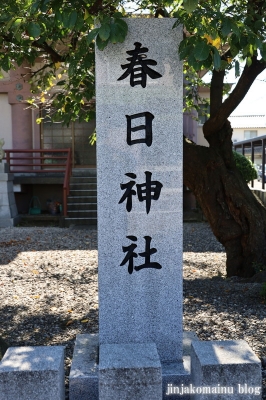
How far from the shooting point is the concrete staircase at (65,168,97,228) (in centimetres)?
1291

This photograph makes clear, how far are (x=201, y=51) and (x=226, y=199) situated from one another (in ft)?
12.2

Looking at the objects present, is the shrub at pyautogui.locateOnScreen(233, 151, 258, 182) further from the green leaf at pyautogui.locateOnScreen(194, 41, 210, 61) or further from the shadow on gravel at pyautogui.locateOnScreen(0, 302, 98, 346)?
the green leaf at pyautogui.locateOnScreen(194, 41, 210, 61)

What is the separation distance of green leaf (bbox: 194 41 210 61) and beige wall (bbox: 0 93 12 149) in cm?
1228

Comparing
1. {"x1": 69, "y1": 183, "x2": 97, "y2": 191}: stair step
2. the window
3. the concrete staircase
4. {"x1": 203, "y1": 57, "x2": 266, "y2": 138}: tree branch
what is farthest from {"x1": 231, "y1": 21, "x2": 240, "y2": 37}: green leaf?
the window

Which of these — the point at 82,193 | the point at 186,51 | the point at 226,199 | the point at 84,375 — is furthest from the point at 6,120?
the point at 84,375

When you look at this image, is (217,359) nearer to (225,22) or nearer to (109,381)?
(109,381)

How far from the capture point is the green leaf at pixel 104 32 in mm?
3348

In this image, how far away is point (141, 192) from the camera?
380 cm

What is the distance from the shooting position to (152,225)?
3.82 m

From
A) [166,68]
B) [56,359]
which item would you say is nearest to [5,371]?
[56,359]

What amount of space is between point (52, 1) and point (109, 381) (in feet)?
9.13

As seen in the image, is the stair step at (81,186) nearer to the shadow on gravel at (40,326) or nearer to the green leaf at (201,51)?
the shadow on gravel at (40,326)

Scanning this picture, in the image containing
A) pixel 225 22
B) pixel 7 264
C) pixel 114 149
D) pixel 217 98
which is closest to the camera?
pixel 225 22

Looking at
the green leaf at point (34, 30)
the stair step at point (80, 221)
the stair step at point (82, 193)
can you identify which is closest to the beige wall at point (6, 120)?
the stair step at point (82, 193)
